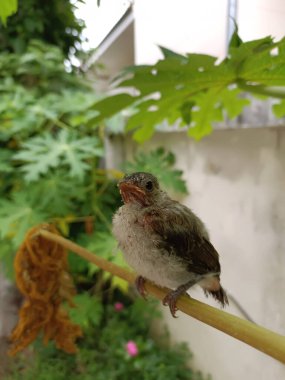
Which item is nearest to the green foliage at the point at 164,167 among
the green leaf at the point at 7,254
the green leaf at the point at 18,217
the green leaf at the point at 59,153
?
the green leaf at the point at 59,153

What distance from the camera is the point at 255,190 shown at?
0.74 metres

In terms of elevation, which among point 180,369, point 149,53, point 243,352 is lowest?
point 180,369

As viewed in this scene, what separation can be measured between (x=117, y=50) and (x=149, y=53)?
0.22 m

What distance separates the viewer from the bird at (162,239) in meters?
0.34

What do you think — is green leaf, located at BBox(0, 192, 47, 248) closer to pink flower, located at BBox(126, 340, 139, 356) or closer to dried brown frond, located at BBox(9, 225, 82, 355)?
dried brown frond, located at BBox(9, 225, 82, 355)

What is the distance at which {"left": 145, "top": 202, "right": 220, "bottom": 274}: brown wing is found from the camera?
Answer: 0.35 meters

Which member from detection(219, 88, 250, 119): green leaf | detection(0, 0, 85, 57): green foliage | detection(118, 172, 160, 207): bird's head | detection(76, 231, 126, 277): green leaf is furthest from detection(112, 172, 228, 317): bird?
detection(0, 0, 85, 57): green foliage

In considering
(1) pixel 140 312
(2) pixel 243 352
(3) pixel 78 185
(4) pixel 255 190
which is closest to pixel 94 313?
(1) pixel 140 312

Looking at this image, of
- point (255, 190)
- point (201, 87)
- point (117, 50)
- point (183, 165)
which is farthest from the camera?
point (117, 50)

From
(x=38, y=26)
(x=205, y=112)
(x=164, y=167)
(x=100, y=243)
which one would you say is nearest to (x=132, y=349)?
(x=100, y=243)

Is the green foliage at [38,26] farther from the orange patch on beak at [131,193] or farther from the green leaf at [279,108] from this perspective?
the orange patch on beak at [131,193]

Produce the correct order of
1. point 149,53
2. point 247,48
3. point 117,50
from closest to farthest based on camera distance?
point 247,48, point 149,53, point 117,50

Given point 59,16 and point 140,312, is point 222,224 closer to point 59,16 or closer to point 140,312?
point 140,312

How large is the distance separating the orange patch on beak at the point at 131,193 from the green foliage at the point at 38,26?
4.41 feet
